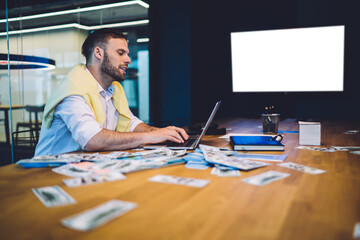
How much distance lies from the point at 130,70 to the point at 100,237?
4.72 meters

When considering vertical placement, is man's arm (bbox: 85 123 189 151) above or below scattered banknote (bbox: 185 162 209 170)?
above

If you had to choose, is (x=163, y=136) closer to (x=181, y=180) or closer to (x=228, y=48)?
(x=181, y=180)

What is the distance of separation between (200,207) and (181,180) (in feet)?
0.66

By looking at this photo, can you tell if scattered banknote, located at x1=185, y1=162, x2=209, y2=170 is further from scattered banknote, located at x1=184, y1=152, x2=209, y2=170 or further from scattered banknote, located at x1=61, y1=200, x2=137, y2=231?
scattered banknote, located at x1=61, y1=200, x2=137, y2=231

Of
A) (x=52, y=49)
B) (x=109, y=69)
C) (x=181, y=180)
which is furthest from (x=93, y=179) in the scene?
(x=52, y=49)

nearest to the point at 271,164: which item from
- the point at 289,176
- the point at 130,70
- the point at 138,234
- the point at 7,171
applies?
the point at 289,176

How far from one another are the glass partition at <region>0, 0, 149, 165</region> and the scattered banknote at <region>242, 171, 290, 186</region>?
3.56 meters

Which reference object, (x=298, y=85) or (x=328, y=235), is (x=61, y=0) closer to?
(x=298, y=85)

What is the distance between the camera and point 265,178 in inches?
34.8

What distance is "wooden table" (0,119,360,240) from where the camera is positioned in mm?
538

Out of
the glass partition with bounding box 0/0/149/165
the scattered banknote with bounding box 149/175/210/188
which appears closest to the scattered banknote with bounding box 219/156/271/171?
the scattered banknote with bounding box 149/175/210/188

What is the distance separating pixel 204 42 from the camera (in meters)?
3.53

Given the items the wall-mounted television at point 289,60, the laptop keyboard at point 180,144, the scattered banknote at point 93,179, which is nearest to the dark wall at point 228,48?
the wall-mounted television at point 289,60

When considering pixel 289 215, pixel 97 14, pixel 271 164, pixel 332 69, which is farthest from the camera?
pixel 97 14
